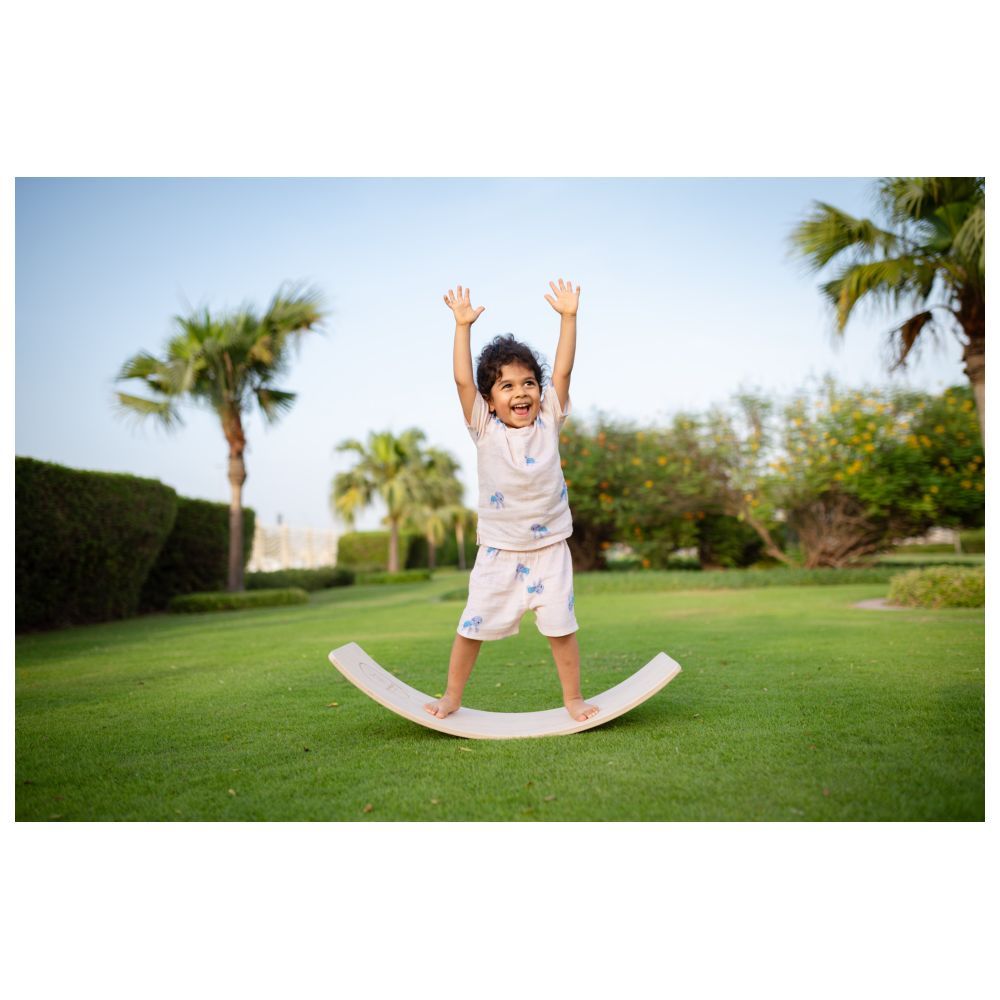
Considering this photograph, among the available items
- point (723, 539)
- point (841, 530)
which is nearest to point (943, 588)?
point (841, 530)

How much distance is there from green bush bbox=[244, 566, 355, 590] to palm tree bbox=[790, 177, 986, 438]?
464 inches

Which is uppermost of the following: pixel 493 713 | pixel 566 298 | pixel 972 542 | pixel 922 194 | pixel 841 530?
pixel 922 194

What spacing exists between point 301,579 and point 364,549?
860 cm

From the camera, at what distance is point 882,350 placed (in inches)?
294

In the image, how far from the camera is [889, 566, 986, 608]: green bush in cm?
800

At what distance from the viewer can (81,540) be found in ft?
27.9

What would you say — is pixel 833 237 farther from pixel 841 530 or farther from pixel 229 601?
pixel 229 601

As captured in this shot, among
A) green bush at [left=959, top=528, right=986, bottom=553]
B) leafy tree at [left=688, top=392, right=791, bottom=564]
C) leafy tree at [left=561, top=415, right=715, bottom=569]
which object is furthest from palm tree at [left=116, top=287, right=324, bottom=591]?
green bush at [left=959, top=528, right=986, bottom=553]

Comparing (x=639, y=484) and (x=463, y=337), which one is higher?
(x=463, y=337)

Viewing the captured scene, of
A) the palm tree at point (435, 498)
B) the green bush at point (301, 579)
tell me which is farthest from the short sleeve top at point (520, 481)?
the palm tree at point (435, 498)
